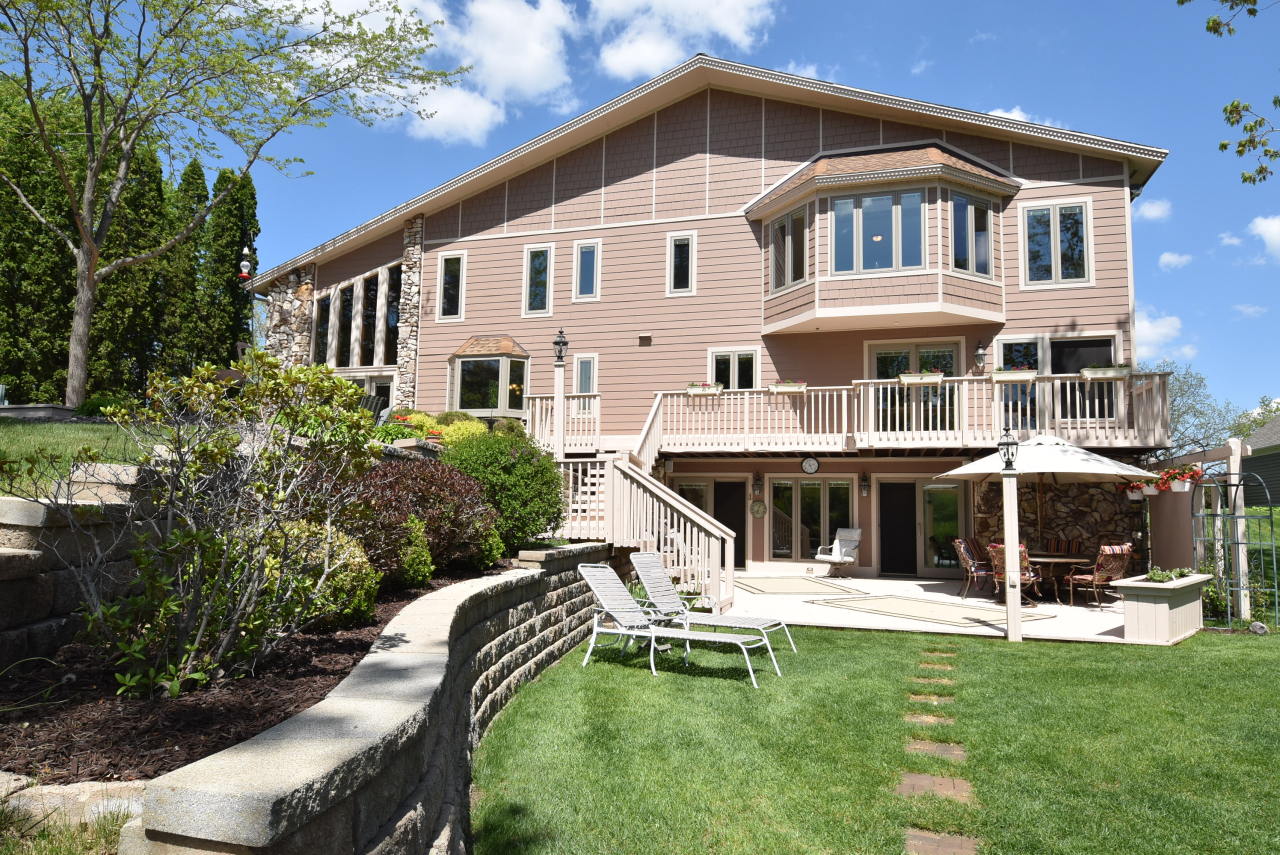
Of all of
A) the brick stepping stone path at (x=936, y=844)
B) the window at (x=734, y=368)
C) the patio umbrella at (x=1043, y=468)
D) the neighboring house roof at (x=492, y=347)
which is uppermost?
the neighboring house roof at (x=492, y=347)

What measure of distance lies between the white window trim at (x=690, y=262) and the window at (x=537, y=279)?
2.76 metres

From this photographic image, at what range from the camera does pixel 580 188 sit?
1805 centimetres

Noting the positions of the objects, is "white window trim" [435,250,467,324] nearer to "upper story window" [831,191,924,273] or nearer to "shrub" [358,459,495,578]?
"upper story window" [831,191,924,273]

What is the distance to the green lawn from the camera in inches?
151

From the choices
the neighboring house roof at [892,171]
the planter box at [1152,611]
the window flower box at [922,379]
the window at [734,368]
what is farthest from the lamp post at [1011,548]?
the window at [734,368]

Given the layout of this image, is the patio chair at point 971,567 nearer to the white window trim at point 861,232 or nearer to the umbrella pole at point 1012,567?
Result: the umbrella pole at point 1012,567

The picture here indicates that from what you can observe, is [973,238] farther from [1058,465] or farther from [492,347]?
[492,347]

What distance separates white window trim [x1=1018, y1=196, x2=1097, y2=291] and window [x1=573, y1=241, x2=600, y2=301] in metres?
8.55

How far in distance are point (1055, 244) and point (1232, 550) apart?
705 centimetres

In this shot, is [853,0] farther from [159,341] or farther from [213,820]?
[159,341]

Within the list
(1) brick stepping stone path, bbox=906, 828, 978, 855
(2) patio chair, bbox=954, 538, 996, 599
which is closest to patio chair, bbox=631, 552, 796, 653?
(1) brick stepping stone path, bbox=906, 828, 978, 855

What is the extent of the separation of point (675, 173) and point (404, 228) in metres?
6.80

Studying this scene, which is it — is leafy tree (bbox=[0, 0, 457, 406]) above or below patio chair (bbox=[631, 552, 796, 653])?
above

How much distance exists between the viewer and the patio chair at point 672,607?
7.50 m
